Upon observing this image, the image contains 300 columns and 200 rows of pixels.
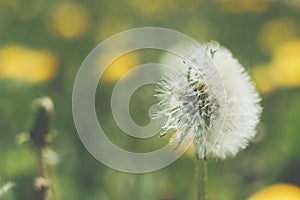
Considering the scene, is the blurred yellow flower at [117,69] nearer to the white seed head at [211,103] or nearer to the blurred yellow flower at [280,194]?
the blurred yellow flower at [280,194]

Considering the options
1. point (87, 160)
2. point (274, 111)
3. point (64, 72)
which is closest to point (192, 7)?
point (64, 72)

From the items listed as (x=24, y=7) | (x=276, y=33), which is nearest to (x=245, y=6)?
(x=276, y=33)

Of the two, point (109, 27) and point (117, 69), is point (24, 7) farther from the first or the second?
point (117, 69)

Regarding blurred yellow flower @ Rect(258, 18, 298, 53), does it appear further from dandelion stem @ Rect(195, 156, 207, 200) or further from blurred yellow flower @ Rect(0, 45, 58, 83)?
dandelion stem @ Rect(195, 156, 207, 200)

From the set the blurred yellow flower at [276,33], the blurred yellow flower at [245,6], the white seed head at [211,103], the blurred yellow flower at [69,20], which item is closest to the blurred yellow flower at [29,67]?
the blurred yellow flower at [69,20]

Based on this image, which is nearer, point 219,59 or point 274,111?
point 219,59

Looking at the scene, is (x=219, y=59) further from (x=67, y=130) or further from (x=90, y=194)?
(x=67, y=130)
